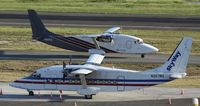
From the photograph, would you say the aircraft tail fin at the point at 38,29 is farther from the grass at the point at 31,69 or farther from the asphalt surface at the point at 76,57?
the grass at the point at 31,69

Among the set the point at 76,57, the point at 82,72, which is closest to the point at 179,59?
the point at 82,72

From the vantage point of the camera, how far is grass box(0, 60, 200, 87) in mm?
52534

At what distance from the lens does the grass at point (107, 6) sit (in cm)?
10069

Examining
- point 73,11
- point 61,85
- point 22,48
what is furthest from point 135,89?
point 73,11

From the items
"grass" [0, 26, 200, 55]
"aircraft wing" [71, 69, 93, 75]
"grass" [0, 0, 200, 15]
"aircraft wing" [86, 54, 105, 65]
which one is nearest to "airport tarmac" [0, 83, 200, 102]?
"aircraft wing" [71, 69, 93, 75]

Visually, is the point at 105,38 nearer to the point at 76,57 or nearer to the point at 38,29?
the point at 76,57

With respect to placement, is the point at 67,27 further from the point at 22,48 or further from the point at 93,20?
the point at 22,48

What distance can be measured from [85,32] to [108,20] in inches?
420

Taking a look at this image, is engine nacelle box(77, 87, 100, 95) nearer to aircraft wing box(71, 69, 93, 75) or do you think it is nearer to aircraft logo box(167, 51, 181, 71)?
aircraft wing box(71, 69, 93, 75)

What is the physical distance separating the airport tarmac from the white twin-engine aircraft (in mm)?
703

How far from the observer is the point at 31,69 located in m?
58.3

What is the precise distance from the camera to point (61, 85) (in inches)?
1831

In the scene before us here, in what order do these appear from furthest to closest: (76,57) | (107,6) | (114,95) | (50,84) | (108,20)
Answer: (107,6) < (108,20) < (76,57) < (114,95) < (50,84)

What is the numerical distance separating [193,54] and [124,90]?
70.9 feet
